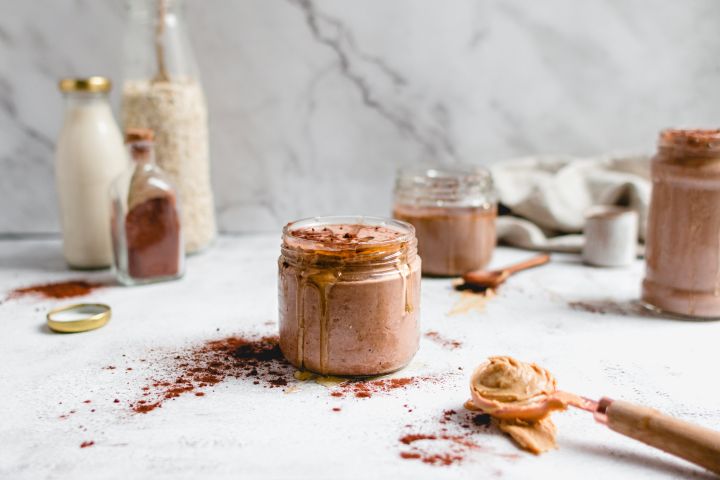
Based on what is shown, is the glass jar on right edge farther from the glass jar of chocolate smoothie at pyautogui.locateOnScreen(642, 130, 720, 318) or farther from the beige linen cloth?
the glass jar of chocolate smoothie at pyautogui.locateOnScreen(642, 130, 720, 318)

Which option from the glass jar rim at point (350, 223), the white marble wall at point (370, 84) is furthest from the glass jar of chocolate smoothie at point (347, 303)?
the white marble wall at point (370, 84)

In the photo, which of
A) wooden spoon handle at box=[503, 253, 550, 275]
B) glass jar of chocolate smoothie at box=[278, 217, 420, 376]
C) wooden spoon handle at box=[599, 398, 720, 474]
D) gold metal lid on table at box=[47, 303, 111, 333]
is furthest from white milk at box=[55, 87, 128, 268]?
wooden spoon handle at box=[599, 398, 720, 474]

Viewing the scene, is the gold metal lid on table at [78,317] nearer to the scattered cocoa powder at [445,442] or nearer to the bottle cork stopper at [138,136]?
the bottle cork stopper at [138,136]

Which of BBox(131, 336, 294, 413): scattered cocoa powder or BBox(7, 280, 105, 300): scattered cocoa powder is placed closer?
BBox(131, 336, 294, 413): scattered cocoa powder

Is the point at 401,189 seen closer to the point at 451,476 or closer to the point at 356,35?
the point at 356,35

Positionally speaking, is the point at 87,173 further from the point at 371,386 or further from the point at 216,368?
the point at 371,386

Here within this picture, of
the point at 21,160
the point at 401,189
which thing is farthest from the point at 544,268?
the point at 21,160
